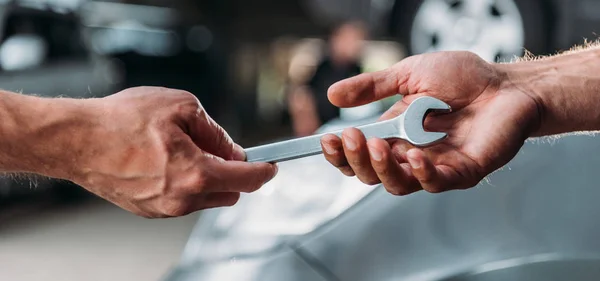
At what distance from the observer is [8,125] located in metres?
1.26

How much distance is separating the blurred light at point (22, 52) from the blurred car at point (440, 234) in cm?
343

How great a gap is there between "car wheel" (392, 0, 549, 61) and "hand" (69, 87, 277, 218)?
2902mm

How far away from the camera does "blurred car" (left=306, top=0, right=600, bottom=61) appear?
12.3 feet

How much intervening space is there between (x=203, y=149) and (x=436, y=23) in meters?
3.00

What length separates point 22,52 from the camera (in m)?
4.70

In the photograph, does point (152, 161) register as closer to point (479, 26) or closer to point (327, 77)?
point (479, 26)

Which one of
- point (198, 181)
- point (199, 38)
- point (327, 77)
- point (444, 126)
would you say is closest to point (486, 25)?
point (327, 77)

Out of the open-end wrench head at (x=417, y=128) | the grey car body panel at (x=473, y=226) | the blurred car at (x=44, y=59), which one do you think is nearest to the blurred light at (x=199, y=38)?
the blurred car at (x=44, y=59)

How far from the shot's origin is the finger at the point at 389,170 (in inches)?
46.6

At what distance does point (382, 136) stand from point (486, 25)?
288 cm

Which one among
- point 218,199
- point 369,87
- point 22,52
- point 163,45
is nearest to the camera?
point 218,199

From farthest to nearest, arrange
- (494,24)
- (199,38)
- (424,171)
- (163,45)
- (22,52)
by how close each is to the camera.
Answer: (199,38), (163,45), (22,52), (494,24), (424,171)

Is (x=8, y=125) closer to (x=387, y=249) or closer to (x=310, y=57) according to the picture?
(x=387, y=249)

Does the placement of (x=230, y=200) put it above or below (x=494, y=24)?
above
